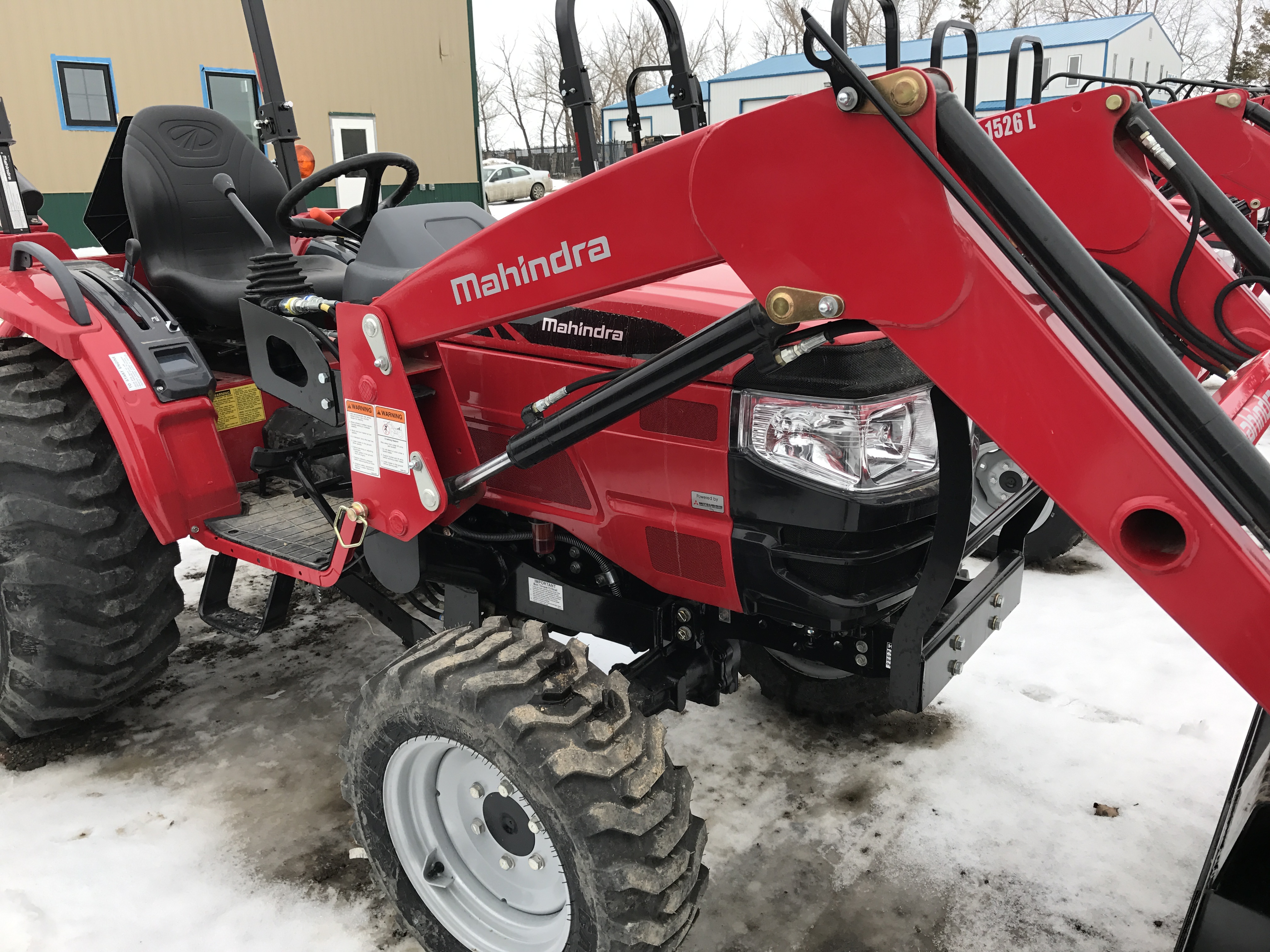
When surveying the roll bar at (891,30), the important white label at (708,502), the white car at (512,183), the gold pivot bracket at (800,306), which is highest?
the roll bar at (891,30)

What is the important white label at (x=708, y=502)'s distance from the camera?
79.4 inches

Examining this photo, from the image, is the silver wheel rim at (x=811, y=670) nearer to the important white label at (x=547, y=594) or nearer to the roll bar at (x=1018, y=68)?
the important white label at (x=547, y=594)

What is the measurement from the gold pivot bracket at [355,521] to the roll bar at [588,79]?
3.84 feet

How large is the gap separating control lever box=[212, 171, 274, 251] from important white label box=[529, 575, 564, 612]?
4.71ft

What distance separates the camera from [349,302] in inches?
90.8

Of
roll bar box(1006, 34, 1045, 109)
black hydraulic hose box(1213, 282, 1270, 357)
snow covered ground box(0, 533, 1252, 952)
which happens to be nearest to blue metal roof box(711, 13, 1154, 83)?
roll bar box(1006, 34, 1045, 109)

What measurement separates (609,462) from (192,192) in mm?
2025

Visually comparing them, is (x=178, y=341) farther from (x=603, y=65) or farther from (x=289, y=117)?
(x=603, y=65)

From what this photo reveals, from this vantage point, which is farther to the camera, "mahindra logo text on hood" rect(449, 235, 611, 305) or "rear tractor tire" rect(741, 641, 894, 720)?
"rear tractor tire" rect(741, 641, 894, 720)

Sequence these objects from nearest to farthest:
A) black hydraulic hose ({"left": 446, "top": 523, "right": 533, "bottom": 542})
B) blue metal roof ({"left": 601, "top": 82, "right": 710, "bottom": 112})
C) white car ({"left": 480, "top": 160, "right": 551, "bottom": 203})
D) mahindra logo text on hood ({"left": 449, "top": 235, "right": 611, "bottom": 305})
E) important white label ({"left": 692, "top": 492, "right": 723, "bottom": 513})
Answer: mahindra logo text on hood ({"left": 449, "top": 235, "right": 611, "bottom": 305}) < important white label ({"left": 692, "top": 492, "right": 723, "bottom": 513}) < black hydraulic hose ({"left": 446, "top": 523, "right": 533, "bottom": 542}) < white car ({"left": 480, "top": 160, "right": 551, "bottom": 203}) < blue metal roof ({"left": 601, "top": 82, "right": 710, "bottom": 112})

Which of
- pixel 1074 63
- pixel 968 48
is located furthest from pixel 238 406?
pixel 1074 63

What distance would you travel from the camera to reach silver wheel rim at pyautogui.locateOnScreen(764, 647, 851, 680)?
2895 millimetres

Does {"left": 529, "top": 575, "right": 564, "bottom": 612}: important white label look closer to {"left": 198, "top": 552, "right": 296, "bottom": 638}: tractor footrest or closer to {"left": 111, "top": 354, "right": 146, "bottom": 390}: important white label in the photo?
{"left": 198, "top": 552, "right": 296, "bottom": 638}: tractor footrest

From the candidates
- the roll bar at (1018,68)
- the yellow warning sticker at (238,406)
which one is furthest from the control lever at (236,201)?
the roll bar at (1018,68)
